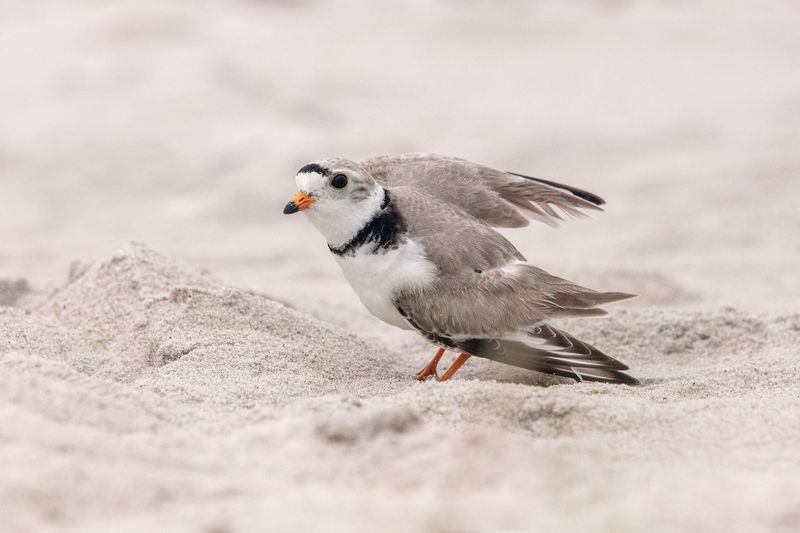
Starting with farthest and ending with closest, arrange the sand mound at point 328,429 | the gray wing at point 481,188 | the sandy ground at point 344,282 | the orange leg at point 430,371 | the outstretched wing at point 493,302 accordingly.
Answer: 1. the gray wing at point 481,188
2. the orange leg at point 430,371
3. the outstretched wing at point 493,302
4. the sandy ground at point 344,282
5. the sand mound at point 328,429

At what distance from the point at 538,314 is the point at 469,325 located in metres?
0.31

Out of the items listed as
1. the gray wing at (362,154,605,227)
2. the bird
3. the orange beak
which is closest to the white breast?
the bird

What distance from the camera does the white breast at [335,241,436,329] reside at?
3.95 meters

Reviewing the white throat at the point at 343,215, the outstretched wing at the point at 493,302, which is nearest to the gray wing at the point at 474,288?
the outstretched wing at the point at 493,302

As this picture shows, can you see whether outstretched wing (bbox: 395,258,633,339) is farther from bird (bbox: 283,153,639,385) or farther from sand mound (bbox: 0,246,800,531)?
sand mound (bbox: 0,246,800,531)

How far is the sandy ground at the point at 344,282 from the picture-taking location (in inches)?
94.3

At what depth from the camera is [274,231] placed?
7828 mm

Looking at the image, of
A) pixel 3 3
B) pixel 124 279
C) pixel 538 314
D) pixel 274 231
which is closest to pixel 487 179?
pixel 538 314

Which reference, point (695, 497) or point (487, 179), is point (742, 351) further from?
point (695, 497)

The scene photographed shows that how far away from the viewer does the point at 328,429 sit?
2.70 metres

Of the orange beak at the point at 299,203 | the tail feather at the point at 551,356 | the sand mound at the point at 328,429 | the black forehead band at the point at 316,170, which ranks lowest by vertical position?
the sand mound at the point at 328,429

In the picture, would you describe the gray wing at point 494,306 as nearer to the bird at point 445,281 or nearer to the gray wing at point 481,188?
the bird at point 445,281

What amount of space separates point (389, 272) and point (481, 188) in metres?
0.85

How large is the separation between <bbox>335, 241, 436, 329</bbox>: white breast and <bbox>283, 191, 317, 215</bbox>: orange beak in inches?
10.7
